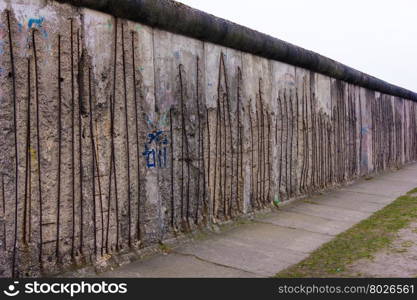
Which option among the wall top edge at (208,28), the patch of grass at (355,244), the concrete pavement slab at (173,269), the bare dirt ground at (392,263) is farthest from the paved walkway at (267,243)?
the wall top edge at (208,28)

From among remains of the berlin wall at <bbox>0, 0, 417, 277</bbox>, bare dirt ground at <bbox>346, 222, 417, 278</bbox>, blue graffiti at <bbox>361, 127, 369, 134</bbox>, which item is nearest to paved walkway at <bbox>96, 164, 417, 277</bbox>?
remains of the berlin wall at <bbox>0, 0, 417, 277</bbox>

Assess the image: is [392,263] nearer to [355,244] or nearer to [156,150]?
[355,244]

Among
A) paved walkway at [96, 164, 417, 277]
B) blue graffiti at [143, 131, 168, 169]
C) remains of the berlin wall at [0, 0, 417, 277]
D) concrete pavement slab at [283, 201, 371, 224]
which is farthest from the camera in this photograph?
concrete pavement slab at [283, 201, 371, 224]

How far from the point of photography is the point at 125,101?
3.50 meters

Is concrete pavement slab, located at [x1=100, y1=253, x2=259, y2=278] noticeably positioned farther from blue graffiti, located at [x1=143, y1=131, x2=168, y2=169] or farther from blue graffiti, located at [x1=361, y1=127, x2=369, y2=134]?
blue graffiti, located at [x1=361, y1=127, x2=369, y2=134]

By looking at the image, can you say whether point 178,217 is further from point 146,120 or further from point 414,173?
point 414,173

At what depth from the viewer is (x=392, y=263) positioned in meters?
3.54

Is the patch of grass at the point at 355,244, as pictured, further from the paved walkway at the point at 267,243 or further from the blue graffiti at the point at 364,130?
the blue graffiti at the point at 364,130

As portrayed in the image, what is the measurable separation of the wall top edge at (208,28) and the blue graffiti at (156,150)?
0.91 m

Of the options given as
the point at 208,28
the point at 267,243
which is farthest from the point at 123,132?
the point at 267,243

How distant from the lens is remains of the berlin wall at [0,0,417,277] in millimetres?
2797

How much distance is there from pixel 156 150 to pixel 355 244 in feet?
6.50

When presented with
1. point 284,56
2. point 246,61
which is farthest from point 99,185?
point 284,56

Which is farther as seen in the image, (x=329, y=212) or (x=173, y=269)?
(x=329, y=212)
